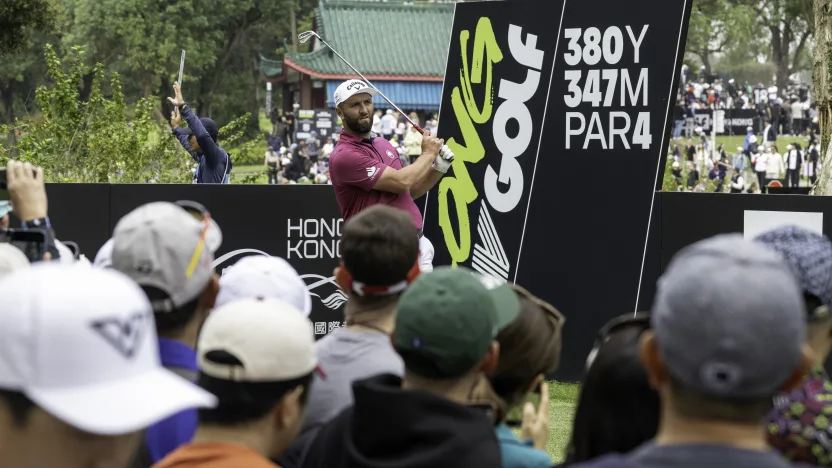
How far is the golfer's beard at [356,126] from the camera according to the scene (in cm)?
848

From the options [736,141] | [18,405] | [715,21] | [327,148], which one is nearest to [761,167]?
[736,141]

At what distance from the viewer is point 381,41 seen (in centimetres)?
5828

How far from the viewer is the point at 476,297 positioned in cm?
309

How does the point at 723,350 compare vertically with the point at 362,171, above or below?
above

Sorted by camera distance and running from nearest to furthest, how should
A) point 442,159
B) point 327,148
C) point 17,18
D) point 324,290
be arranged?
point 442,159 → point 324,290 → point 17,18 → point 327,148

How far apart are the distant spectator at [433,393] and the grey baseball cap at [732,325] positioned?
38.9 inches

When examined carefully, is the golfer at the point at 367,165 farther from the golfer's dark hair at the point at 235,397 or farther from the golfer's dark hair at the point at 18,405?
the golfer's dark hair at the point at 18,405

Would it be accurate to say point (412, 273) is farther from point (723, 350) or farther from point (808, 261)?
point (723, 350)

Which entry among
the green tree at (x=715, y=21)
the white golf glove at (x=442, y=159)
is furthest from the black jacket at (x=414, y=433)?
the green tree at (x=715, y=21)

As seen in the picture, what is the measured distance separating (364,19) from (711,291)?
57.8 meters

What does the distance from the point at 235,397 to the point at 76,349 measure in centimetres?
72

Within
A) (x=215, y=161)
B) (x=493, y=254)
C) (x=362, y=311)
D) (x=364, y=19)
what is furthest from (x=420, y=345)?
(x=364, y=19)

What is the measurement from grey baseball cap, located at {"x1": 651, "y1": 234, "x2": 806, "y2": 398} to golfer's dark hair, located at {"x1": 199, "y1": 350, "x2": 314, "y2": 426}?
110 cm

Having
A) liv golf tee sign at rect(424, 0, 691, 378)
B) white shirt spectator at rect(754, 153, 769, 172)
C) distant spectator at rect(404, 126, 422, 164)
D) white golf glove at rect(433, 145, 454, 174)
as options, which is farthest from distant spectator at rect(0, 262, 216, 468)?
white shirt spectator at rect(754, 153, 769, 172)
